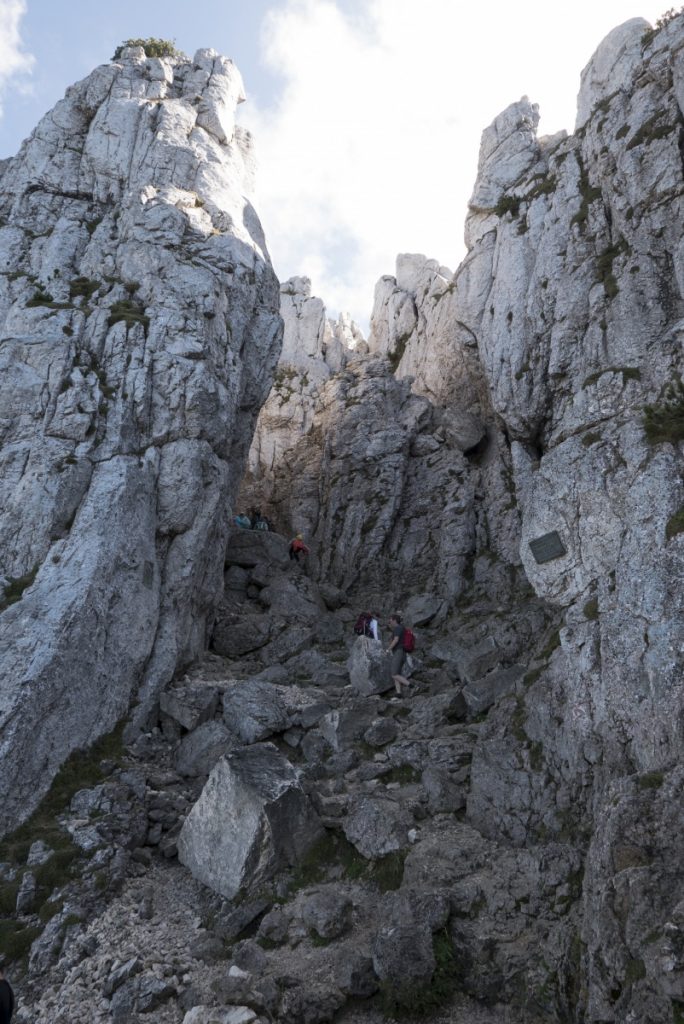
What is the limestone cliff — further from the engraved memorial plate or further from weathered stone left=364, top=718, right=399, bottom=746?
weathered stone left=364, top=718, right=399, bottom=746

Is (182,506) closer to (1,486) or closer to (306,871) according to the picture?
(1,486)

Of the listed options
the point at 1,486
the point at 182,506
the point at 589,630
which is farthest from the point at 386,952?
the point at 1,486

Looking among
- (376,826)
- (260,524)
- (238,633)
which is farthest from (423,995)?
(260,524)

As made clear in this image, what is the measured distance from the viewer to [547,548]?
678 inches

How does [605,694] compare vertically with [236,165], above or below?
below

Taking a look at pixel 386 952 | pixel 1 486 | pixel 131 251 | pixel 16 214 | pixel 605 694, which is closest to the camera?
pixel 386 952

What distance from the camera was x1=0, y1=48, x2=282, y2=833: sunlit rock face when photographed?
20.8 meters

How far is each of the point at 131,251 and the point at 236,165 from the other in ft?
44.2

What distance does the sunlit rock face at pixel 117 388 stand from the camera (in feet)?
68.1

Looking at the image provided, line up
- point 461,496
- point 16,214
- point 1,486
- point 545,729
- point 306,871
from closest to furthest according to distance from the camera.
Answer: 1. point 306,871
2. point 545,729
3. point 1,486
4. point 16,214
5. point 461,496

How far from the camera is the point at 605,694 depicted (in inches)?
546

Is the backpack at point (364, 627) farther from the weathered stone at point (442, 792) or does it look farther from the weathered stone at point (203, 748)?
the weathered stone at point (442, 792)

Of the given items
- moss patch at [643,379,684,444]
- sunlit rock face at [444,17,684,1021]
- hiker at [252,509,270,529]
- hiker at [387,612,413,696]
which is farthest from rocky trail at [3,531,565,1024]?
hiker at [252,509,270,529]

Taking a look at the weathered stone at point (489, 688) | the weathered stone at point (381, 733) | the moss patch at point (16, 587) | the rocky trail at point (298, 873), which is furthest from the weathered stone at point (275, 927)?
the moss patch at point (16, 587)
